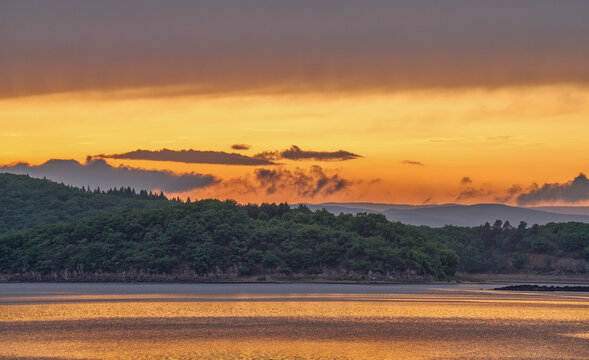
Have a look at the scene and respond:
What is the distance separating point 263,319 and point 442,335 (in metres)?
24.2

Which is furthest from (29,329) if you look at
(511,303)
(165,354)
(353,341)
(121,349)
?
(511,303)

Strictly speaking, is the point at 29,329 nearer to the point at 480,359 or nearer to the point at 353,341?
the point at 353,341

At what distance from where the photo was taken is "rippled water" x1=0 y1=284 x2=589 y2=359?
6812 cm

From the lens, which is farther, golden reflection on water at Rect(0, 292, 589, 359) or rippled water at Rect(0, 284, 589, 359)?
golden reflection on water at Rect(0, 292, 589, 359)

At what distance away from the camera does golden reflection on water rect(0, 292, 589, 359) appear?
68250 millimetres

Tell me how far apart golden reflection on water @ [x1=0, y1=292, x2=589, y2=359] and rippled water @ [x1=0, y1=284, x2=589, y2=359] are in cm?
9

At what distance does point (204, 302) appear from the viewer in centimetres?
13500

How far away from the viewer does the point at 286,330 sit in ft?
284

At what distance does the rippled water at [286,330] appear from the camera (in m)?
68.1

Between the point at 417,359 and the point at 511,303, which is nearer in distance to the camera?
the point at 417,359

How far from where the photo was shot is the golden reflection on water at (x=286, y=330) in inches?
2687

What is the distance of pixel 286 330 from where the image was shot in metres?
86.6

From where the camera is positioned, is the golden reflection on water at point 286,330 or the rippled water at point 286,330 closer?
the rippled water at point 286,330

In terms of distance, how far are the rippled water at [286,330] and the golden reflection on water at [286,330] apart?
3.5 inches
